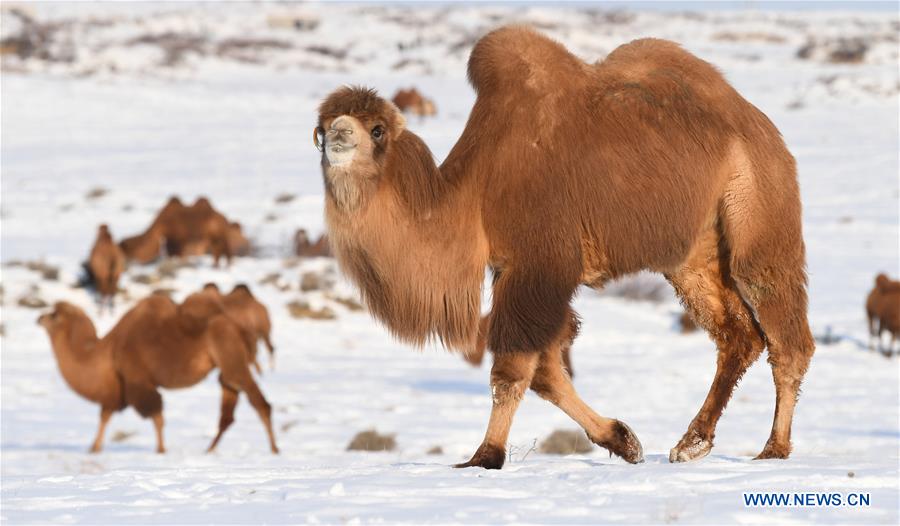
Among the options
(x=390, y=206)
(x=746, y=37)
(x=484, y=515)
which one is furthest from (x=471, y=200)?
(x=746, y=37)

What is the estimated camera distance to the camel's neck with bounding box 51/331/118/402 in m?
12.2

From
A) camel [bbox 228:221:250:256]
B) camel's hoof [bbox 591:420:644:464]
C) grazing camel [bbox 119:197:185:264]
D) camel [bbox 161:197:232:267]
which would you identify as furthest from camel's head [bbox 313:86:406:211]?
camel [bbox 228:221:250:256]

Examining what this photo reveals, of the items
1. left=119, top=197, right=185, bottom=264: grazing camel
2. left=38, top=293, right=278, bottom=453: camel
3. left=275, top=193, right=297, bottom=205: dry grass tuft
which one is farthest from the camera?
left=275, top=193, right=297, bottom=205: dry grass tuft

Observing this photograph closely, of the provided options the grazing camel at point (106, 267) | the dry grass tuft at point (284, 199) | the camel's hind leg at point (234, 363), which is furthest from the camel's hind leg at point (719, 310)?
the dry grass tuft at point (284, 199)

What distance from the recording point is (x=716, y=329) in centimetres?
705

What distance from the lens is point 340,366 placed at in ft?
55.8

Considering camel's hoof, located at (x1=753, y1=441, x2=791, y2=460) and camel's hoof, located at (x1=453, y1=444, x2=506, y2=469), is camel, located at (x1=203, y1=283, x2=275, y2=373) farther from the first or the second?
camel's hoof, located at (x1=753, y1=441, x2=791, y2=460)

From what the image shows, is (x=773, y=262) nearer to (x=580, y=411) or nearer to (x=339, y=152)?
(x=580, y=411)

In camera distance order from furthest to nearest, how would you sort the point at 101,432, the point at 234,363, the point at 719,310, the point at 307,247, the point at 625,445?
the point at 307,247 < the point at 234,363 < the point at 101,432 < the point at 719,310 < the point at 625,445

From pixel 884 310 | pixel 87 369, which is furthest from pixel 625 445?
pixel 884 310

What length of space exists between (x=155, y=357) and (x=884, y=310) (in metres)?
10.6

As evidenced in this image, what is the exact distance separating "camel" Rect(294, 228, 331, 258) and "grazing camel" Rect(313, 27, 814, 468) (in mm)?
16176

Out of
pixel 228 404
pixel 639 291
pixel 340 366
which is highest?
pixel 228 404

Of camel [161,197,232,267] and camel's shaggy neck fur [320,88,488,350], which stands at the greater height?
camel's shaggy neck fur [320,88,488,350]
